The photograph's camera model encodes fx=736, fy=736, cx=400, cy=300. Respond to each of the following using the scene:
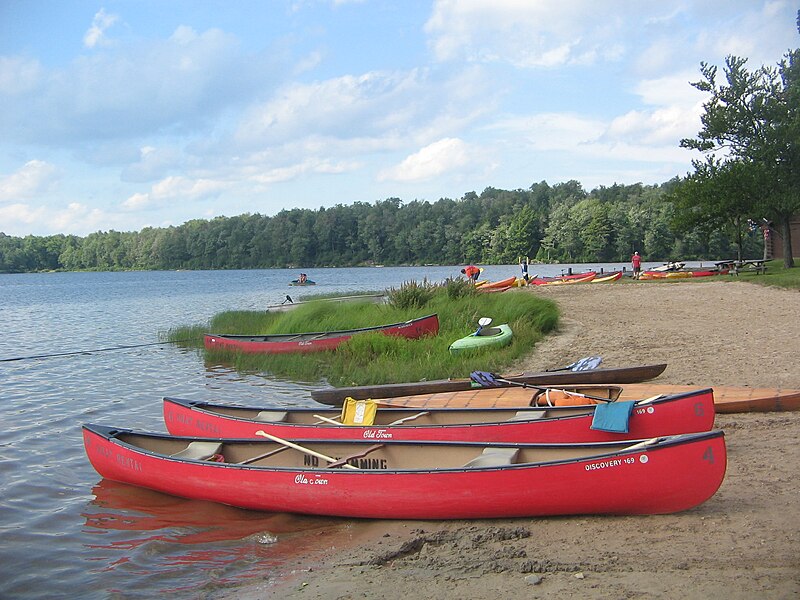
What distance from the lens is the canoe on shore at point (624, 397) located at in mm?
9000

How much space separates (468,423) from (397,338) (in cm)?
833

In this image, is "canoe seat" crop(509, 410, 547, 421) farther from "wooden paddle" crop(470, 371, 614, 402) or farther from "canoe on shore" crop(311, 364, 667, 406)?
"canoe on shore" crop(311, 364, 667, 406)

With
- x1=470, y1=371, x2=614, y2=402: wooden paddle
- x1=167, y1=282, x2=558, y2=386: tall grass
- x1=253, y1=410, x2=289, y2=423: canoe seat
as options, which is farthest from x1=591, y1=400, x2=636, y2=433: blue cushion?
x1=167, y1=282, x2=558, y2=386: tall grass

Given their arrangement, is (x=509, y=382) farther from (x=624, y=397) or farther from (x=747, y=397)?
(x=747, y=397)

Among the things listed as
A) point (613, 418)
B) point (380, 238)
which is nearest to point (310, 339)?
point (613, 418)

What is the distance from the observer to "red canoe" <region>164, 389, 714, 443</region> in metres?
7.67

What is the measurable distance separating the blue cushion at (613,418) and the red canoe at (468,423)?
104mm

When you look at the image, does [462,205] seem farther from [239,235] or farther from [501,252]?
[239,235]

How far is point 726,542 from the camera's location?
16.9 ft

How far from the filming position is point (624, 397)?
9250 mm

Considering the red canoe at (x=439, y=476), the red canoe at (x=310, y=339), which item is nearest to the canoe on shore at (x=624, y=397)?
the red canoe at (x=439, y=476)

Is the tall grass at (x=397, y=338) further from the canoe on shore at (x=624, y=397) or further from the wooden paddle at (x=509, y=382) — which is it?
the canoe on shore at (x=624, y=397)

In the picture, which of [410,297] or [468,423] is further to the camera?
[410,297]

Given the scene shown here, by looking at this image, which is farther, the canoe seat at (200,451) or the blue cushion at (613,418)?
the canoe seat at (200,451)
